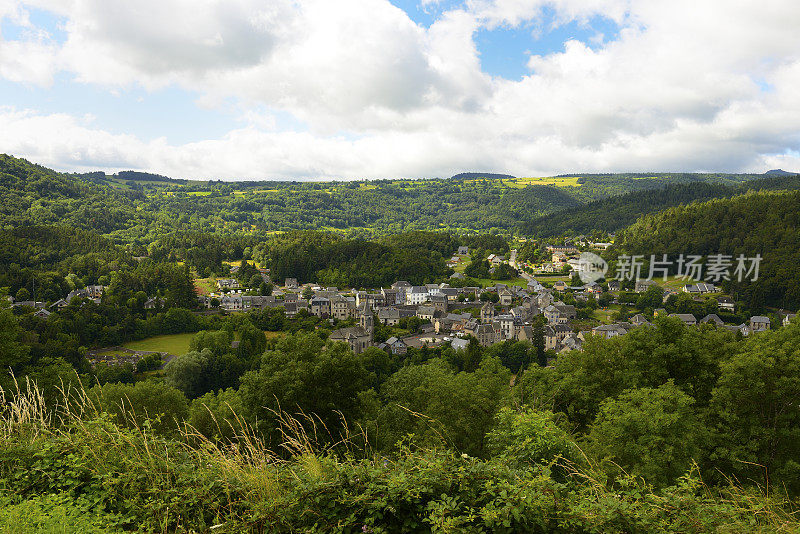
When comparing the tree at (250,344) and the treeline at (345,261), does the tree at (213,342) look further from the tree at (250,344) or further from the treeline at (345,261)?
the treeline at (345,261)

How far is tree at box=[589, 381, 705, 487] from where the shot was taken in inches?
359

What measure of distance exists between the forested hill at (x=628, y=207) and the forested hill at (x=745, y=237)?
32498 millimetres

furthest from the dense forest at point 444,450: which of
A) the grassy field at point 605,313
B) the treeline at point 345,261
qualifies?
the treeline at point 345,261

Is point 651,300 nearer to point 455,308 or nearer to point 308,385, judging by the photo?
point 455,308

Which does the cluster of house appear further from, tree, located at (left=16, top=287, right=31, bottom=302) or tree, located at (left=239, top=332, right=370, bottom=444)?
tree, located at (left=239, top=332, right=370, bottom=444)

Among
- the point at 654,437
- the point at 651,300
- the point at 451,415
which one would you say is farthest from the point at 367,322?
the point at 654,437

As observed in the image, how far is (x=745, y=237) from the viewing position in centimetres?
7794

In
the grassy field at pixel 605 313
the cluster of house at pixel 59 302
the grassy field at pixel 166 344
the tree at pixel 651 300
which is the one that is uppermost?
the tree at pixel 651 300

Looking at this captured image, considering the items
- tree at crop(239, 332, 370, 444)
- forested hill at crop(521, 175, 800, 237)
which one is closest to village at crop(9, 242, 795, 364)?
tree at crop(239, 332, 370, 444)

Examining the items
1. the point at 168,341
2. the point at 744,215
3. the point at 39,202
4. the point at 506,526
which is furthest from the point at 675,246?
the point at 39,202

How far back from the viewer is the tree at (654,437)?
29.9 feet

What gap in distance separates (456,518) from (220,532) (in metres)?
1.97

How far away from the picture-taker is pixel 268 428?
11055mm

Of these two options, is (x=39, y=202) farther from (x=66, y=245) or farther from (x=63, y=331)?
(x=63, y=331)
